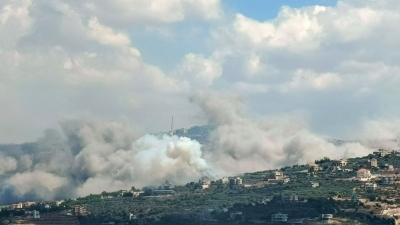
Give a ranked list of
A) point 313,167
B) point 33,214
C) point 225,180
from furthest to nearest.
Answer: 1. point 225,180
2. point 313,167
3. point 33,214

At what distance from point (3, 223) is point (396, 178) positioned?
49813 mm

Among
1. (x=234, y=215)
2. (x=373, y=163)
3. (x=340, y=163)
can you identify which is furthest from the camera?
(x=340, y=163)

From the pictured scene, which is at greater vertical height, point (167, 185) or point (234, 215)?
point (167, 185)

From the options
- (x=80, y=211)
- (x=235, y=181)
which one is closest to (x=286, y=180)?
(x=235, y=181)

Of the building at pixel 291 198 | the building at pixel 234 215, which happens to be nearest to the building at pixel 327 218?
the building at pixel 291 198

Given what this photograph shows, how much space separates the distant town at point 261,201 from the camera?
115 m

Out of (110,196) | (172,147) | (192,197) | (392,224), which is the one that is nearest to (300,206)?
(392,224)

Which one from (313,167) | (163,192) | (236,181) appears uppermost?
(313,167)

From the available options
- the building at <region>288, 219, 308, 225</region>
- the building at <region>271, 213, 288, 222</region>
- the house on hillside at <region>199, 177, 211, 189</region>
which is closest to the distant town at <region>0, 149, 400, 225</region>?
the building at <region>271, 213, 288, 222</region>

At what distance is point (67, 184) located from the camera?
16712 cm

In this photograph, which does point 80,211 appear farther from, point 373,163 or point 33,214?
point 373,163

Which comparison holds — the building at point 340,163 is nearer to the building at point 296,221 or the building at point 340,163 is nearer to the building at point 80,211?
the building at point 296,221

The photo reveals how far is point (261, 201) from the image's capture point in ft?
407

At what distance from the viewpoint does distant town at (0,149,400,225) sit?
378 feet
